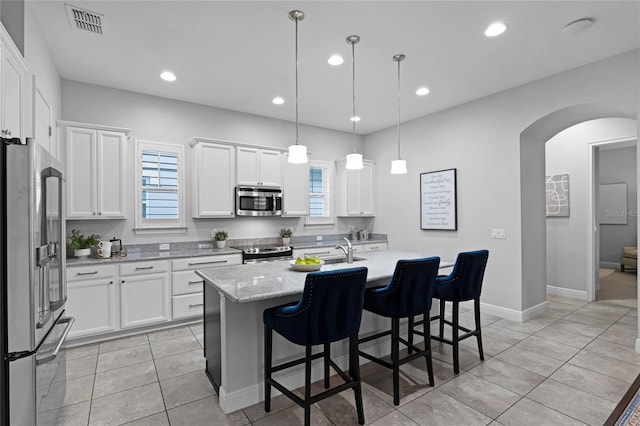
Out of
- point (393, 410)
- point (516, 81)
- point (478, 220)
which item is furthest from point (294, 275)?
point (516, 81)

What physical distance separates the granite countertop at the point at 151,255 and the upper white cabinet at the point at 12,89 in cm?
158

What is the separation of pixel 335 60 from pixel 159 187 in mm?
2791

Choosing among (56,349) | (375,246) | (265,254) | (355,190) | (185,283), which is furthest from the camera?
(355,190)

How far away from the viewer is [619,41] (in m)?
3.06

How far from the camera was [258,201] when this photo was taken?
193 inches

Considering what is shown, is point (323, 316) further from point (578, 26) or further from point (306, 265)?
point (578, 26)

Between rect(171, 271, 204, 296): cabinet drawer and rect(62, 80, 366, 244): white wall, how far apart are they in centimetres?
71

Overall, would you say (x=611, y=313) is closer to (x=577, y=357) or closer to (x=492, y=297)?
(x=492, y=297)

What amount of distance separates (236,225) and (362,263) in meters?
2.55

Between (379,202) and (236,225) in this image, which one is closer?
(236,225)

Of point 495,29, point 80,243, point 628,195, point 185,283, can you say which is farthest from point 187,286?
point 628,195

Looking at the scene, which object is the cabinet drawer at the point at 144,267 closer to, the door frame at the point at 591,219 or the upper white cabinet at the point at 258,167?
the upper white cabinet at the point at 258,167

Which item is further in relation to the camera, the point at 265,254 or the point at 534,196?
the point at 265,254

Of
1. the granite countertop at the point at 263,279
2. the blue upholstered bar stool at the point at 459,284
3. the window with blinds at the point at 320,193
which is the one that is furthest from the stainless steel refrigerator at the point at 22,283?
the window with blinds at the point at 320,193
